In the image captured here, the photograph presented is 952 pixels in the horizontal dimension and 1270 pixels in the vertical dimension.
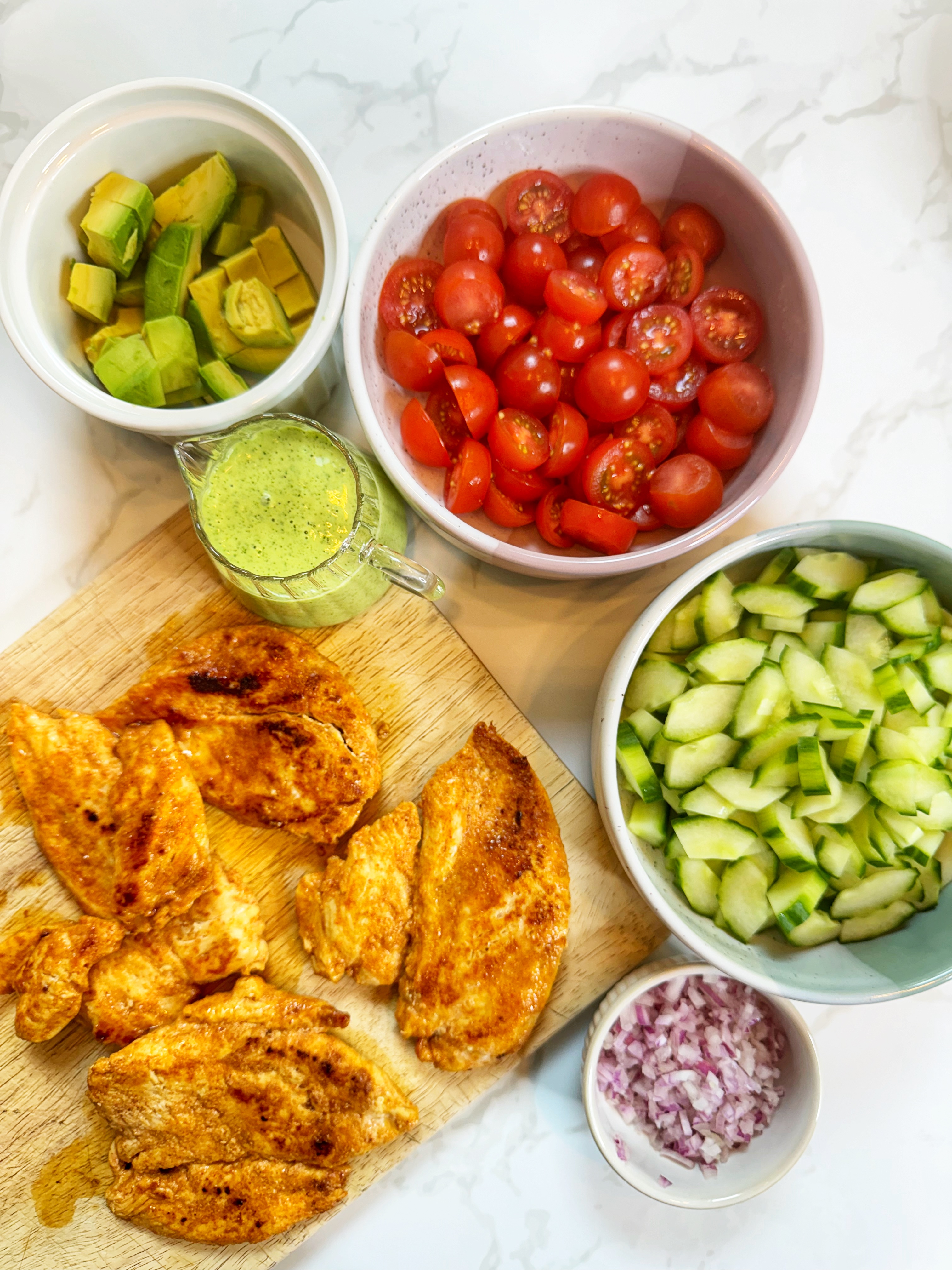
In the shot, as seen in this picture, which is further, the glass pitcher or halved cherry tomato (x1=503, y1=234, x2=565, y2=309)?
halved cherry tomato (x1=503, y1=234, x2=565, y2=309)

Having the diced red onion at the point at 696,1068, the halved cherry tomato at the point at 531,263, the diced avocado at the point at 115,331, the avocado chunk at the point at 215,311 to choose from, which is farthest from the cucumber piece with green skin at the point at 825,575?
the diced avocado at the point at 115,331

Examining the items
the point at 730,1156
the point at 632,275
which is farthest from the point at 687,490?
the point at 730,1156

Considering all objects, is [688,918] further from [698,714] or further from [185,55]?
[185,55]

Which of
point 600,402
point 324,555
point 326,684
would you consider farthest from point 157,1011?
point 600,402

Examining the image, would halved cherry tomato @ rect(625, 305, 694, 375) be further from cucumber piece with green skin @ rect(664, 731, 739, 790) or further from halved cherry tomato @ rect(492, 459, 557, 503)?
cucumber piece with green skin @ rect(664, 731, 739, 790)

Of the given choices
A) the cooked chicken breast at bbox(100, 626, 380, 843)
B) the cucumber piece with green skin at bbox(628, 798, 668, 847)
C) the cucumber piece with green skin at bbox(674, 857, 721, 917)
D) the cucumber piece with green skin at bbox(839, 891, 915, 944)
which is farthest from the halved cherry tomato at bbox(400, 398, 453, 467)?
the cucumber piece with green skin at bbox(839, 891, 915, 944)

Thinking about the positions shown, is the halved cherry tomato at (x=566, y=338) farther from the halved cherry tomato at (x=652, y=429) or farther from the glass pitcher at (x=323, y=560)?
the glass pitcher at (x=323, y=560)
